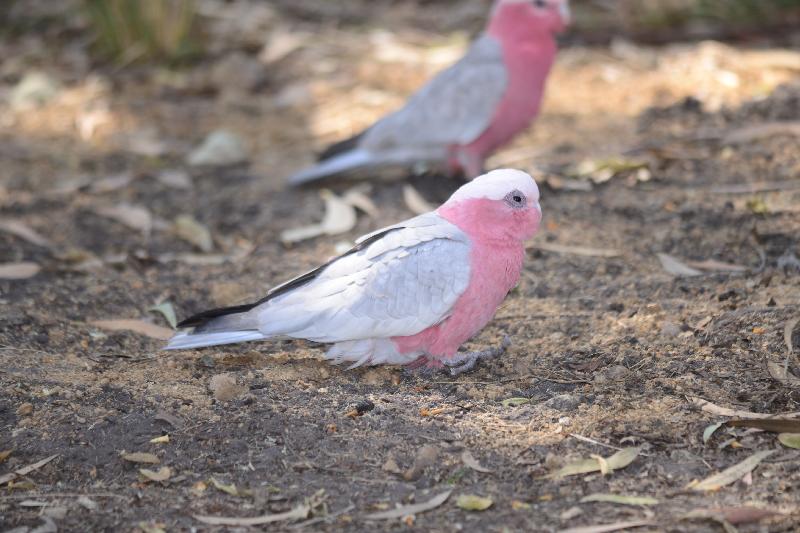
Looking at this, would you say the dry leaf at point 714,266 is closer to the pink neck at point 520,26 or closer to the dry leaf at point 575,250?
the dry leaf at point 575,250

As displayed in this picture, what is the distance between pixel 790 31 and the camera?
680 cm

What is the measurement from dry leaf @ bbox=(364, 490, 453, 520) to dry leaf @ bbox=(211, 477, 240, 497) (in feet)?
1.27

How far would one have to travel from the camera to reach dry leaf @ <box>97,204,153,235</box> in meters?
5.00

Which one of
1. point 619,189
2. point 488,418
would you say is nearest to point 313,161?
point 619,189

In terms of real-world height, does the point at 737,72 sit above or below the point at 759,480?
above

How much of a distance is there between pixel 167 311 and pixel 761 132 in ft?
10.6

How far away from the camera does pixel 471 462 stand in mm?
2789

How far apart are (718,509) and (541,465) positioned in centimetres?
51

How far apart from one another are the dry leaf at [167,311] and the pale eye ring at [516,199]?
1.43m

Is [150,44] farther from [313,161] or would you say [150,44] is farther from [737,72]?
[737,72]

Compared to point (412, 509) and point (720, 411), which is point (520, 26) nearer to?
point (720, 411)

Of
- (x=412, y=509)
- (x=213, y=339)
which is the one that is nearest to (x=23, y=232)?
(x=213, y=339)

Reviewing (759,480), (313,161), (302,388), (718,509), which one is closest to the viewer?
(718,509)

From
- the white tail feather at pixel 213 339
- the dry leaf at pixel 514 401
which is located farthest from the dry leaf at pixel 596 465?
the white tail feather at pixel 213 339
